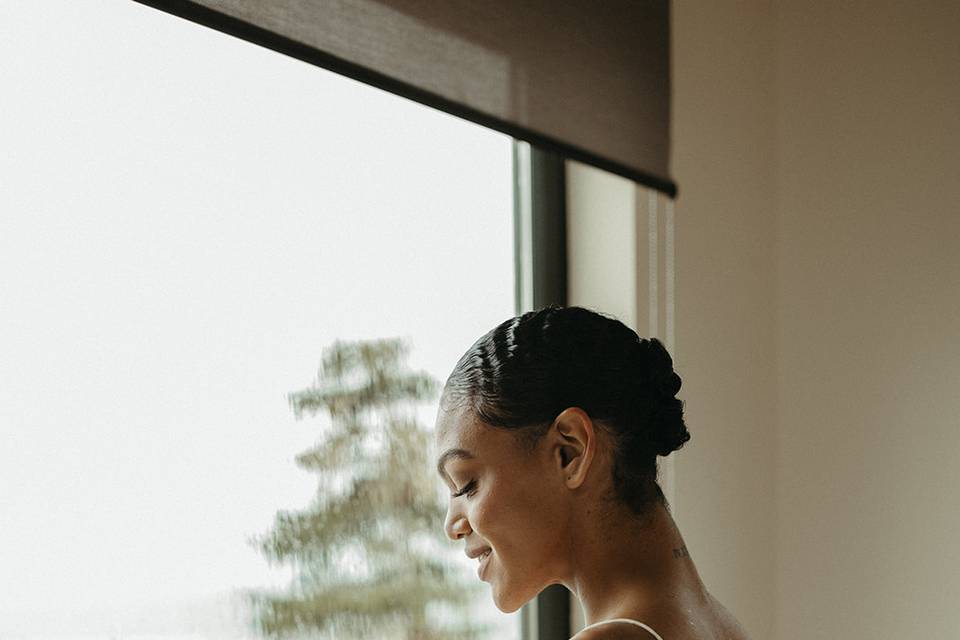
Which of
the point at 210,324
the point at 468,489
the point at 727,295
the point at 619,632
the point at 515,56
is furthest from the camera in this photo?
the point at 727,295

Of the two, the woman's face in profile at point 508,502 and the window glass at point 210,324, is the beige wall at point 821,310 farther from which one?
the woman's face in profile at point 508,502

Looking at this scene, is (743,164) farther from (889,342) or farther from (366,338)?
(366,338)

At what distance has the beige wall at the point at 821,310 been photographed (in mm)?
2104

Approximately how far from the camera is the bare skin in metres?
1.07

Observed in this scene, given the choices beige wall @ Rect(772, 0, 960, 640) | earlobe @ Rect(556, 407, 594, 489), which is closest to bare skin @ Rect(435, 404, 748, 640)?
earlobe @ Rect(556, 407, 594, 489)

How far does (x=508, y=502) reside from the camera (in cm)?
108

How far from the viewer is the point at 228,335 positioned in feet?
4.89

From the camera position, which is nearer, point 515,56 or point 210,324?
point 210,324

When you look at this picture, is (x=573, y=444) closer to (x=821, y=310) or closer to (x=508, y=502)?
(x=508, y=502)

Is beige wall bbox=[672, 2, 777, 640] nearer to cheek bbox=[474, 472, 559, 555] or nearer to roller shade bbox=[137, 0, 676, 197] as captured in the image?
roller shade bbox=[137, 0, 676, 197]

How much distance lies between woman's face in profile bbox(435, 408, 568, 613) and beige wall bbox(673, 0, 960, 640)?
0.99m

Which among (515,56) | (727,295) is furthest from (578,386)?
(727,295)

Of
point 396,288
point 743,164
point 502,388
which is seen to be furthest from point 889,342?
point 502,388

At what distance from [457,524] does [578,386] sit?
18cm
